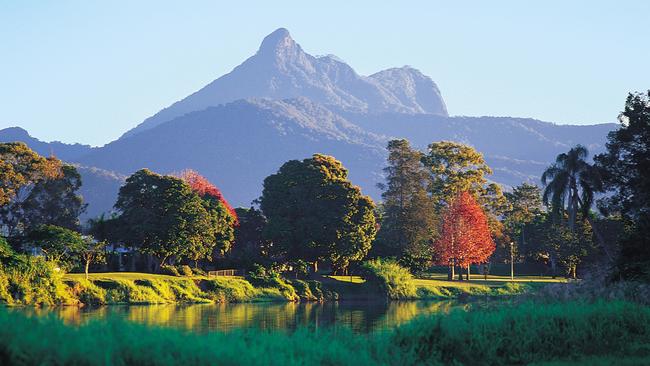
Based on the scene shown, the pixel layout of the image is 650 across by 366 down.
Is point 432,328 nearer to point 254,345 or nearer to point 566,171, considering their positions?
point 254,345

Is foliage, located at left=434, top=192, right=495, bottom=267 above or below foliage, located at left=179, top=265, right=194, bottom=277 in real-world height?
above

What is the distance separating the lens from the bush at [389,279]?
87.6m

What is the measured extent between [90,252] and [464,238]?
4749 centimetres

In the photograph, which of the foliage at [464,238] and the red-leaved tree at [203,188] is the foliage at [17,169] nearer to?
the red-leaved tree at [203,188]

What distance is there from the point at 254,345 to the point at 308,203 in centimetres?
7429

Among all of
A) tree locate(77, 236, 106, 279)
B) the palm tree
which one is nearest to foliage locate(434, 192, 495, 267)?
the palm tree

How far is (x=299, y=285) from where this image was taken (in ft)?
279

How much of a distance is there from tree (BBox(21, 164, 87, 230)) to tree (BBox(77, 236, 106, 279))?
58.7ft

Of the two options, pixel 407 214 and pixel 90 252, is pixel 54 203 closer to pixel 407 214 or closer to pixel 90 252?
pixel 90 252

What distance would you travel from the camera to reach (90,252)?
3073 inches

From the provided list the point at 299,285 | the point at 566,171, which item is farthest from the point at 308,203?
the point at 566,171

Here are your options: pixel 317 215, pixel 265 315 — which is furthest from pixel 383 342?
pixel 317 215

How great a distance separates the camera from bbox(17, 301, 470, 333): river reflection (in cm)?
4847

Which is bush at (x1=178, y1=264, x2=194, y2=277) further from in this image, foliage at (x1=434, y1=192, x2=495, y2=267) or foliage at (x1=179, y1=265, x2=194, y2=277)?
foliage at (x1=434, y1=192, x2=495, y2=267)
